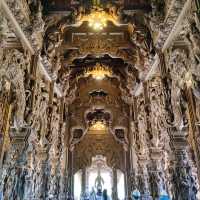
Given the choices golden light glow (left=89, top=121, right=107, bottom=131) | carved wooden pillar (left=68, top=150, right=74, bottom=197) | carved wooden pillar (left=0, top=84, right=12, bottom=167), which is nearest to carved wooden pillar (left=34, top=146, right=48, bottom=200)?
carved wooden pillar (left=0, top=84, right=12, bottom=167)

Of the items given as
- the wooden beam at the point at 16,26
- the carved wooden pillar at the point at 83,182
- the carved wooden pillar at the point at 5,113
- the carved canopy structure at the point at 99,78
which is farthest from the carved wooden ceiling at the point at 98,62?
the carved wooden pillar at the point at 5,113

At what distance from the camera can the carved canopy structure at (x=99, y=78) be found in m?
6.82

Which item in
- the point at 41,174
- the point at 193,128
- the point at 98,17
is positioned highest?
the point at 98,17

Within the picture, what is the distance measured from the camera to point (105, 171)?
55.7ft

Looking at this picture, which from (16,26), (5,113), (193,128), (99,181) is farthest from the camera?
(99,181)

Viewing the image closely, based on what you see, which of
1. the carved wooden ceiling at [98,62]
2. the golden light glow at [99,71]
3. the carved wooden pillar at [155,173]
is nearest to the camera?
the carved wooden ceiling at [98,62]

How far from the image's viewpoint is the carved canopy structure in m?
6.82

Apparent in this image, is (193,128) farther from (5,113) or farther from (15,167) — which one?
(5,113)

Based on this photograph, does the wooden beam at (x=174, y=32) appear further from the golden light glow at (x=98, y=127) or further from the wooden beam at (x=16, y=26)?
the golden light glow at (x=98, y=127)

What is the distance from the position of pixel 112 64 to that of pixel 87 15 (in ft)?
14.5

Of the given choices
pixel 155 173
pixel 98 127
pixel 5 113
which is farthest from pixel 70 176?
pixel 5 113

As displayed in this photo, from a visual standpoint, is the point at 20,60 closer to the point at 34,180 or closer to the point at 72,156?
the point at 34,180

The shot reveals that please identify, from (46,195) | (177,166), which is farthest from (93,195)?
(177,166)

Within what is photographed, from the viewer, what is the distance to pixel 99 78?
14406 mm
